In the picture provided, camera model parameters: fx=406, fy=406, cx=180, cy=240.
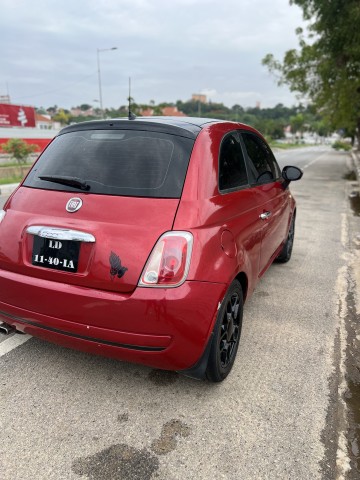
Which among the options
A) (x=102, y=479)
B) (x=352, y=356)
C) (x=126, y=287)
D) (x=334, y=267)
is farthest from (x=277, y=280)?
(x=102, y=479)

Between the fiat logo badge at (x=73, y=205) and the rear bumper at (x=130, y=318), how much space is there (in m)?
0.44

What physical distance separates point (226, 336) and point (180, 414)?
559 mm

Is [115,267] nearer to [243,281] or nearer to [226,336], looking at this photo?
[226,336]

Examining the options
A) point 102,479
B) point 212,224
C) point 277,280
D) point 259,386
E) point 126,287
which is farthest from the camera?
point 277,280

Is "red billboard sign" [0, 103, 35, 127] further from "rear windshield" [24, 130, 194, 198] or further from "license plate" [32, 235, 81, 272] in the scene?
"license plate" [32, 235, 81, 272]

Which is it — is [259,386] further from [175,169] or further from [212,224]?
[175,169]

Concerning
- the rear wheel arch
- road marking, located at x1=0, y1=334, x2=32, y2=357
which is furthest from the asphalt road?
the rear wheel arch

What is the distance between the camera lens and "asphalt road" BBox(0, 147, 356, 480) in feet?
6.56

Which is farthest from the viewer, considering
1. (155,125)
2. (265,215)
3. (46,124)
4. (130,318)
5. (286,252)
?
(46,124)

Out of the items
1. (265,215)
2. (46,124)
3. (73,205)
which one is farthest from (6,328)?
(46,124)

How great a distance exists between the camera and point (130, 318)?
214cm

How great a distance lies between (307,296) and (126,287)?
2606mm

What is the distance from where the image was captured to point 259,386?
8.68 ft

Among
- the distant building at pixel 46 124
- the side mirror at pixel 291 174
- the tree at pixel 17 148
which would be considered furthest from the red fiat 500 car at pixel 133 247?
the distant building at pixel 46 124
